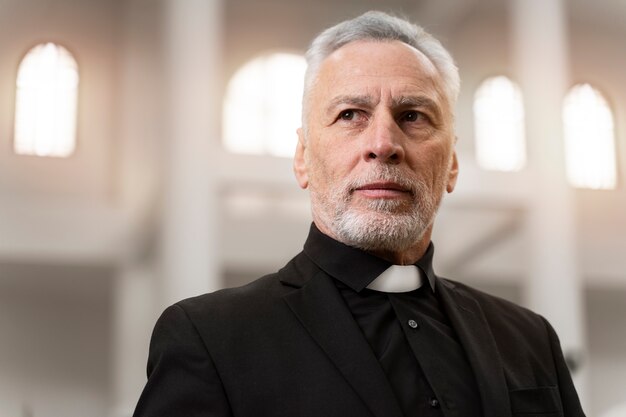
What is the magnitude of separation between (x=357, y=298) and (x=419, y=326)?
0.15 meters

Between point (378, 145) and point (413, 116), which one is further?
point (413, 116)

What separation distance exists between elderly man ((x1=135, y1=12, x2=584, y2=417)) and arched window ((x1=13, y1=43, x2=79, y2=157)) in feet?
39.1

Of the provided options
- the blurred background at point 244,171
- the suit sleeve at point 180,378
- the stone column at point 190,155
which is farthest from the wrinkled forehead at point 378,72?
the blurred background at point 244,171

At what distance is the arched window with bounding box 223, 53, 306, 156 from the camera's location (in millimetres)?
14062

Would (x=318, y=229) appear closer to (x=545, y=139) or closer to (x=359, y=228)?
(x=359, y=228)

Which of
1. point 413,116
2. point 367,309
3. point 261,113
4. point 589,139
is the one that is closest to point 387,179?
point 413,116

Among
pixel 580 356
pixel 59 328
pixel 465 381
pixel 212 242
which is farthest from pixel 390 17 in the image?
pixel 59 328

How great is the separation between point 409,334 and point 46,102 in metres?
12.5

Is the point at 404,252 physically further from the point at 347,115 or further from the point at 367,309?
the point at 347,115

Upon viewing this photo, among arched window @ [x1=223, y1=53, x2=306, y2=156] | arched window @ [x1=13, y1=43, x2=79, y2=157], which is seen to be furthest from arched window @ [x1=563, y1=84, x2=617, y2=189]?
arched window @ [x1=13, y1=43, x2=79, y2=157]

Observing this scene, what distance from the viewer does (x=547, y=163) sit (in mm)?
11711

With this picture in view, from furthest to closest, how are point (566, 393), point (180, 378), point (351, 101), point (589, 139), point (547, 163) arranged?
1. point (589, 139)
2. point (547, 163)
3. point (566, 393)
4. point (351, 101)
5. point (180, 378)

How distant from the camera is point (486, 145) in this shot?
14.8m

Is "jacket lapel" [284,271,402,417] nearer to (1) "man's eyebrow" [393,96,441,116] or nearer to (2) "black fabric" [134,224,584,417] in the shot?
(2) "black fabric" [134,224,584,417]
